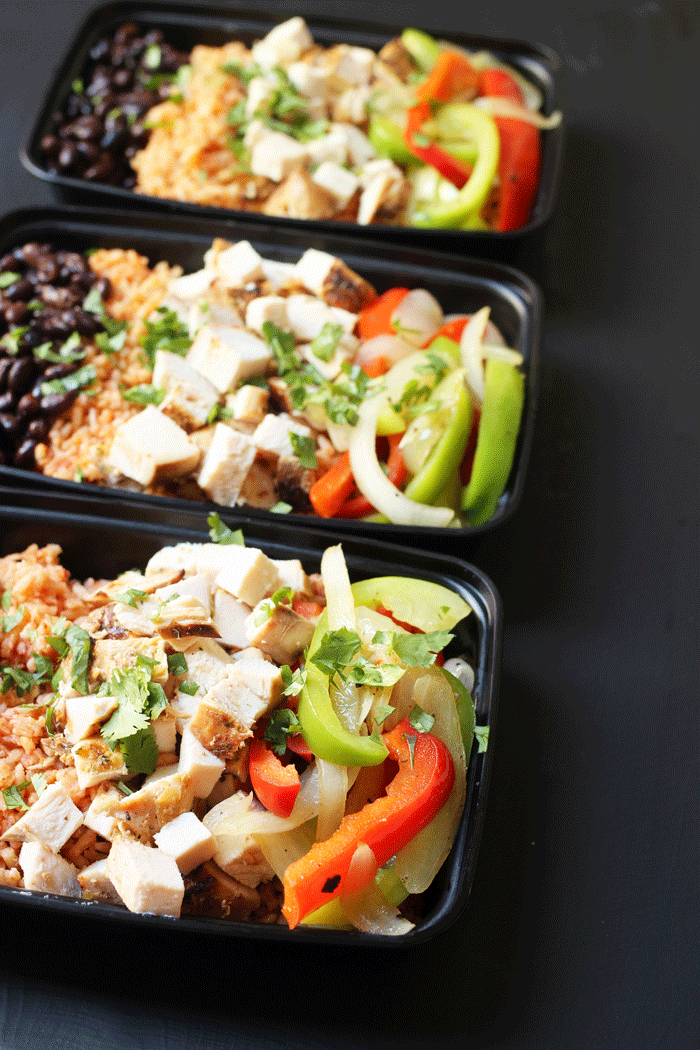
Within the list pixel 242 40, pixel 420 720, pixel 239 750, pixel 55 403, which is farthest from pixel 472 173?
pixel 239 750

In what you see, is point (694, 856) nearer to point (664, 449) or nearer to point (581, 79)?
Answer: point (664, 449)

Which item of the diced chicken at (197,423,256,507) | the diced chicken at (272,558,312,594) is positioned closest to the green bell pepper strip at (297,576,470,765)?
the diced chicken at (272,558,312,594)

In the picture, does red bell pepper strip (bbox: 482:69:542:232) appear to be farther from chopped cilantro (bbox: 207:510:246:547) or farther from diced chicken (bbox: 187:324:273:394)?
chopped cilantro (bbox: 207:510:246:547)

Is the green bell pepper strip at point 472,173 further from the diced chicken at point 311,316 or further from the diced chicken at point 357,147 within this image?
the diced chicken at point 311,316

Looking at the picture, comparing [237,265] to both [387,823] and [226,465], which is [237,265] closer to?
[226,465]

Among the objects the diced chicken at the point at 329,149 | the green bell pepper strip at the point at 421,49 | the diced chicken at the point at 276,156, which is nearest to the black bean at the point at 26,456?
the diced chicken at the point at 276,156

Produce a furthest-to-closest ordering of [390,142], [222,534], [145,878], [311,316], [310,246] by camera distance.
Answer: [390,142] < [310,246] < [311,316] < [222,534] < [145,878]

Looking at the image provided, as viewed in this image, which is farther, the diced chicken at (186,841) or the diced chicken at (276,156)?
the diced chicken at (276,156)

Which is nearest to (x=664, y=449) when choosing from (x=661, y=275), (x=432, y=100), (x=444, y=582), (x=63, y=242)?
(x=661, y=275)

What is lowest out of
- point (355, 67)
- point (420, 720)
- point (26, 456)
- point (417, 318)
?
point (420, 720)
